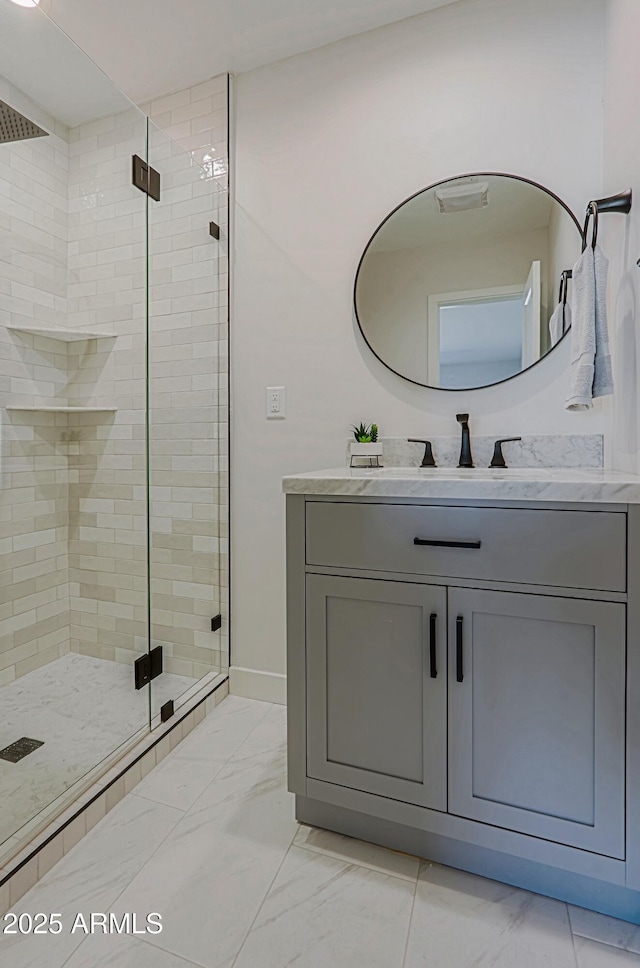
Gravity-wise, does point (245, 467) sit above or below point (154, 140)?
below

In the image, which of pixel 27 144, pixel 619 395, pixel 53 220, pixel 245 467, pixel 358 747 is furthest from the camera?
pixel 245 467

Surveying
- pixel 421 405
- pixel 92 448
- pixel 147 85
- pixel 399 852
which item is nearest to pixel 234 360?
pixel 92 448

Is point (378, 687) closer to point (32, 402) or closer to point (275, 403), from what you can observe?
point (275, 403)

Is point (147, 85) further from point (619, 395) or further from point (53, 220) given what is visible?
point (619, 395)

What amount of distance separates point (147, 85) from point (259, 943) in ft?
9.38

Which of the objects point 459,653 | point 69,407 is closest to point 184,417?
point 69,407

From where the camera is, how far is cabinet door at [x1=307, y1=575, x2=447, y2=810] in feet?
3.59

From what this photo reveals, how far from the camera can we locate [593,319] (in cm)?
125

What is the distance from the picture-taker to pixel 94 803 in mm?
1274

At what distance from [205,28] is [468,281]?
4.33 feet

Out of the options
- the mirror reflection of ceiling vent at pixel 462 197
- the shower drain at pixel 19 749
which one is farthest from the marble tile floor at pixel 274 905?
the mirror reflection of ceiling vent at pixel 462 197

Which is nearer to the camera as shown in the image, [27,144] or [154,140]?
[27,144]

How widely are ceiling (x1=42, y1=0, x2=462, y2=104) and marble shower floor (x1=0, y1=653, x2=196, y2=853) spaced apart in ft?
7.39

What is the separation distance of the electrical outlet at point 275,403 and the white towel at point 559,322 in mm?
973
